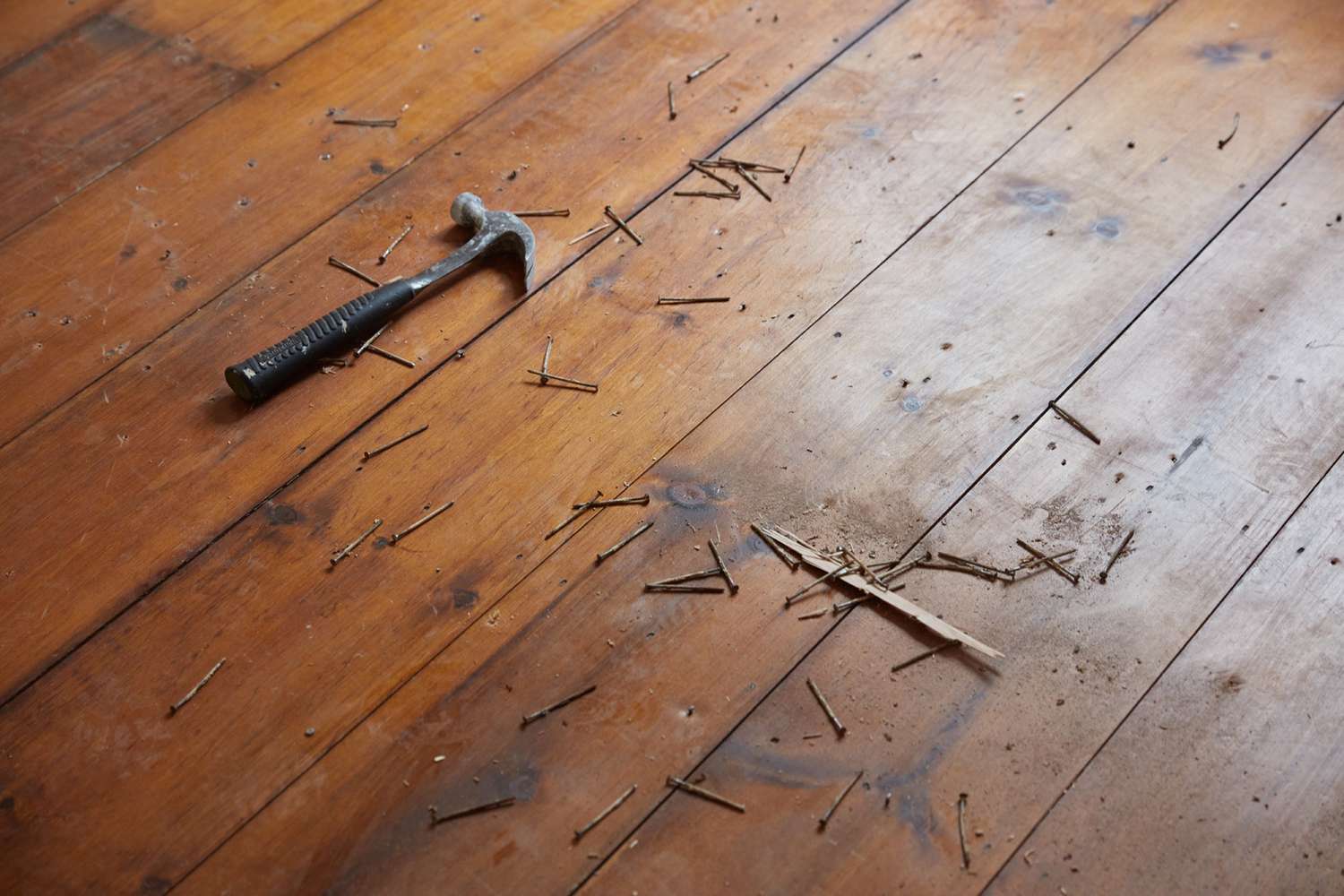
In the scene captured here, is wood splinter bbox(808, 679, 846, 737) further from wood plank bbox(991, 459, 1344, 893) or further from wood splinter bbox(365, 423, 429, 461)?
wood splinter bbox(365, 423, 429, 461)

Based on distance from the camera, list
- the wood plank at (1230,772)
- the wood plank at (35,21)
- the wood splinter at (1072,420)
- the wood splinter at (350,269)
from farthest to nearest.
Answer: the wood plank at (35,21) → the wood splinter at (350,269) → the wood splinter at (1072,420) → the wood plank at (1230,772)

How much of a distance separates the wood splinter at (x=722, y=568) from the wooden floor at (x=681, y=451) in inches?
0.4

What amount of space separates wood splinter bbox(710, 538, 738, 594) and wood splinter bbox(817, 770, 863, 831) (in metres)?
0.30

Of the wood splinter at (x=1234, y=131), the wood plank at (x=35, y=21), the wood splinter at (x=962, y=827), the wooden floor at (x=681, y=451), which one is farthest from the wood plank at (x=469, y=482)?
the wood plank at (x=35, y=21)

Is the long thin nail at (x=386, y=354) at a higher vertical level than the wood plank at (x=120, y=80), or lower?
lower

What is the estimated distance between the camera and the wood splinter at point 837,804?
148 cm

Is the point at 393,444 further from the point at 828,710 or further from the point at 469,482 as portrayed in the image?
the point at 828,710

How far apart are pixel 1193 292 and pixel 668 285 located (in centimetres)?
85

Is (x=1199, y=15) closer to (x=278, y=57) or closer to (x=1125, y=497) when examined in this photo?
(x=1125, y=497)

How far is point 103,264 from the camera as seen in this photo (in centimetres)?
208

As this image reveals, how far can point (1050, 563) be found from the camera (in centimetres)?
171

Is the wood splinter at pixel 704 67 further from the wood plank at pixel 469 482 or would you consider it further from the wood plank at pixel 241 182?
the wood plank at pixel 241 182

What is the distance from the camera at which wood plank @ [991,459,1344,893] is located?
144 cm

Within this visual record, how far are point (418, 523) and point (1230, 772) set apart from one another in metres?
1.11
